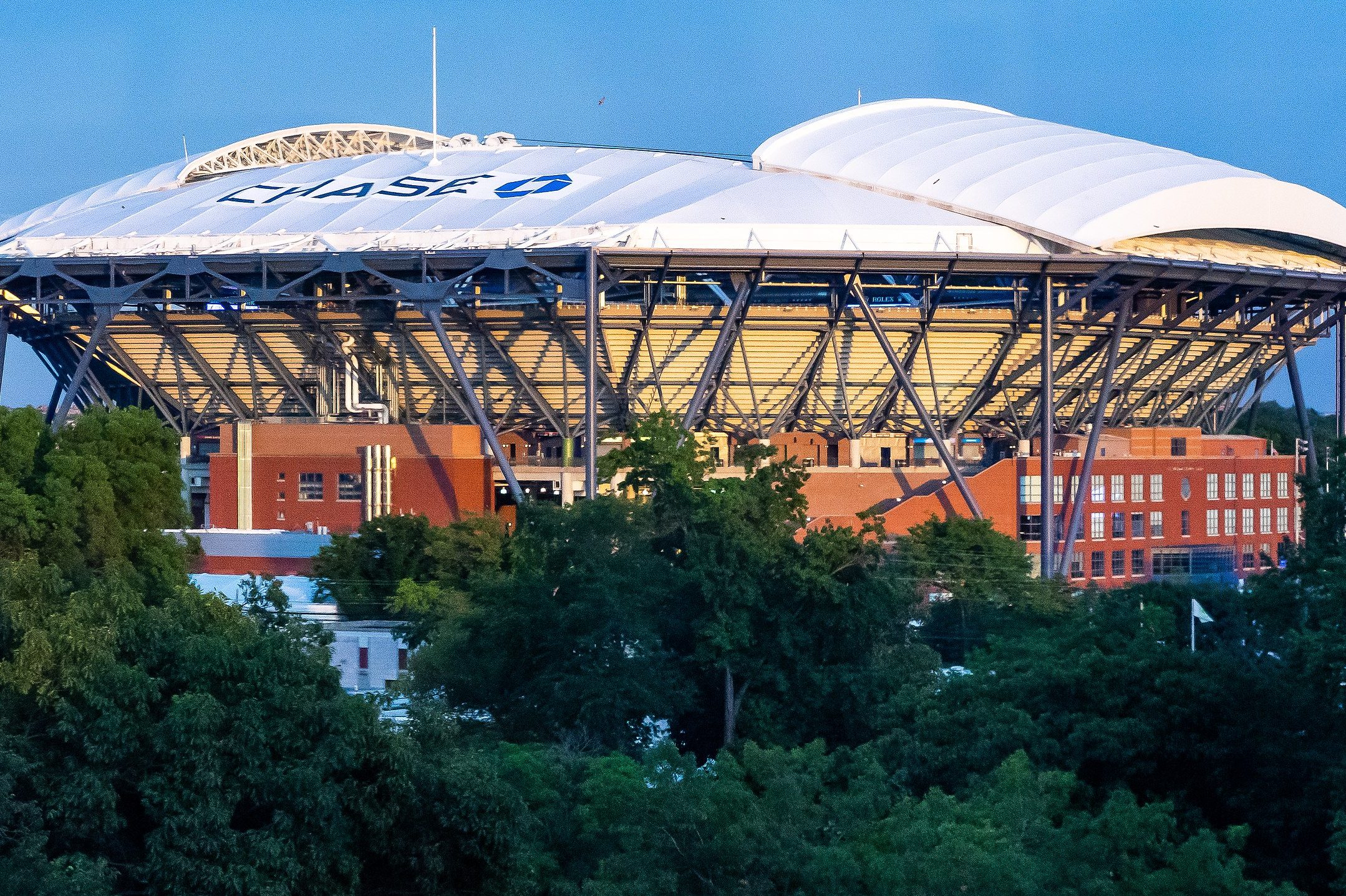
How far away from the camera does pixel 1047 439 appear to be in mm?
59500

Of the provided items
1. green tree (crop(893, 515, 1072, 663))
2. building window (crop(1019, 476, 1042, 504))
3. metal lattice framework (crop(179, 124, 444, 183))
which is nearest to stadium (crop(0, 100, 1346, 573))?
building window (crop(1019, 476, 1042, 504))

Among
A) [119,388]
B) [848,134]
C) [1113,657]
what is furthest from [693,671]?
[119,388]

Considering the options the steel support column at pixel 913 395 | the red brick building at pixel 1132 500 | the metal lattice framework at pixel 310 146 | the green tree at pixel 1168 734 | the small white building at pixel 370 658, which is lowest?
the small white building at pixel 370 658

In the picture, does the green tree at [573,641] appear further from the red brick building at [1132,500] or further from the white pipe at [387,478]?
the red brick building at [1132,500]

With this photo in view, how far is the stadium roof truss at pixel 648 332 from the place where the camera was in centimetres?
5838

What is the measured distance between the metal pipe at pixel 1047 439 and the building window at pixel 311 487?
2511cm

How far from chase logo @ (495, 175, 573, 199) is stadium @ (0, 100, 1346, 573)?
23 centimetres

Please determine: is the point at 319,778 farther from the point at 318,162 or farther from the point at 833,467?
the point at 318,162

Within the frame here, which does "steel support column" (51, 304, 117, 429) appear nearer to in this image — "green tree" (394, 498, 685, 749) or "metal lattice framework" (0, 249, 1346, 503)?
"metal lattice framework" (0, 249, 1346, 503)

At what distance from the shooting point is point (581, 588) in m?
34.3

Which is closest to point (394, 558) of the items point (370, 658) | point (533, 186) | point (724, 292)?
point (370, 658)

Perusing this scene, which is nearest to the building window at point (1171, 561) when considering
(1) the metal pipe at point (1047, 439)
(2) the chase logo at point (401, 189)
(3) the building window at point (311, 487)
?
(1) the metal pipe at point (1047, 439)

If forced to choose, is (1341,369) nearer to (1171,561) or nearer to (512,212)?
(1171,561)

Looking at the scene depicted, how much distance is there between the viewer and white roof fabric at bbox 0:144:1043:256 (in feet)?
193
